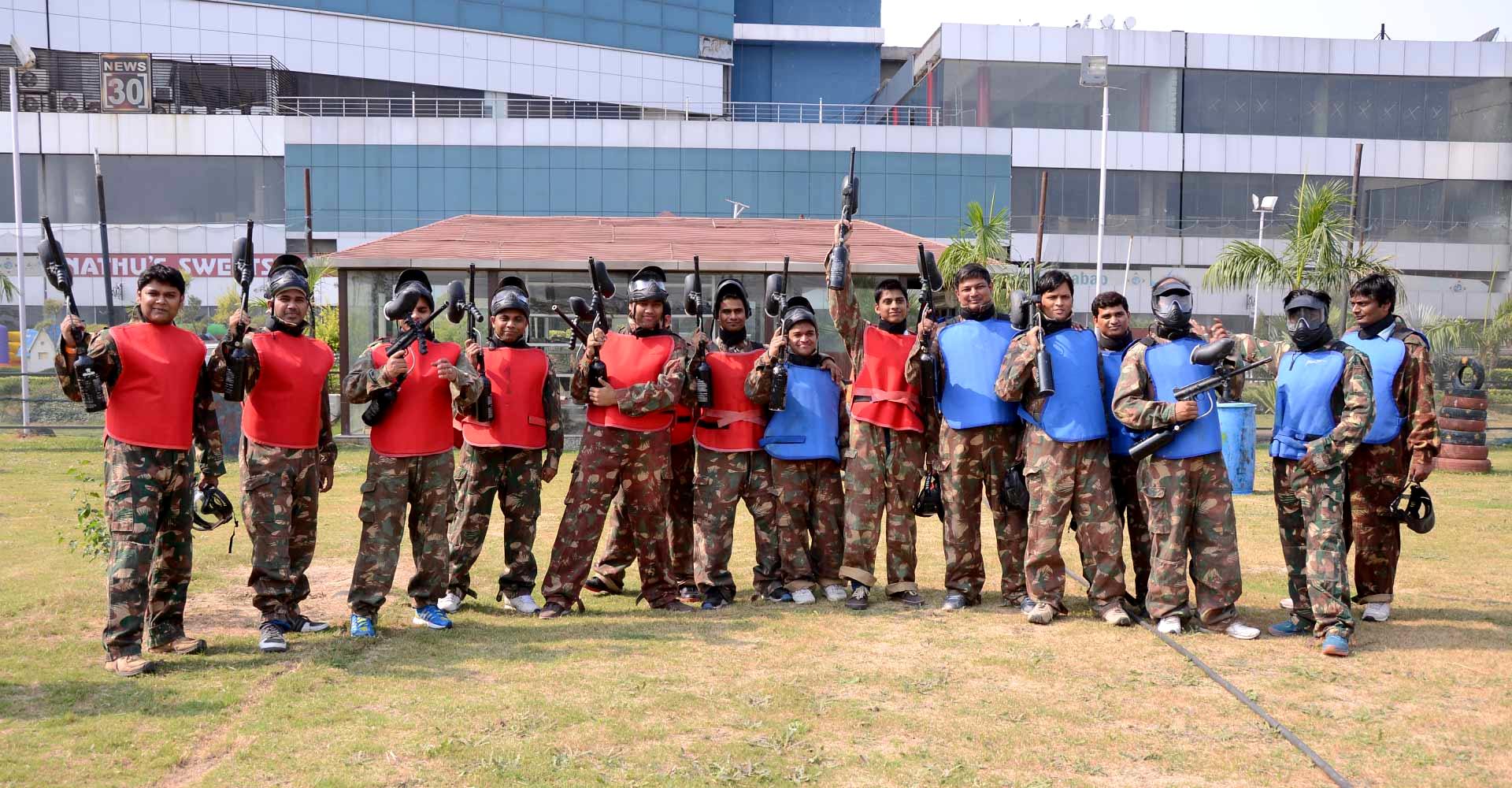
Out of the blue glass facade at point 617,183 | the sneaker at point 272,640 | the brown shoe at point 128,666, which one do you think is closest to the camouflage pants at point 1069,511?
the sneaker at point 272,640

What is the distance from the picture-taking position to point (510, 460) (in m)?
8.03

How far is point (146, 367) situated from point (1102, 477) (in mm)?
5762

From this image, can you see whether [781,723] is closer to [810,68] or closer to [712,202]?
[712,202]

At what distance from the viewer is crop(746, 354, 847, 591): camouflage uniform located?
816cm

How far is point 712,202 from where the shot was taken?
4428 centimetres

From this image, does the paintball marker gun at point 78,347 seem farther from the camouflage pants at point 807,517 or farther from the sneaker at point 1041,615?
the sneaker at point 1041,615

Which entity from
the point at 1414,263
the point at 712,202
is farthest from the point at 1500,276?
the point at 712,202

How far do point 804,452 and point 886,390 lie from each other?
71cm

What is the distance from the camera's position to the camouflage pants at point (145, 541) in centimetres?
640

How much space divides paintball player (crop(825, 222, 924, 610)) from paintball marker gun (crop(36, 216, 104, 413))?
175 inches

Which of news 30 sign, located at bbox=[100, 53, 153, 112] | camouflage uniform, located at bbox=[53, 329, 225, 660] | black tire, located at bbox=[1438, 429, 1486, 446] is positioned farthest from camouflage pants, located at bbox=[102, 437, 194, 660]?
news 30 sign, located at bbox=[100, 53, 153, 112]

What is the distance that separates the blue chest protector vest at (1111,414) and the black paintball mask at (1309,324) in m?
1.02

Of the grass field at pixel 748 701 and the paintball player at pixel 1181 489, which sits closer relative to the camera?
the grass field at pixel 748 701

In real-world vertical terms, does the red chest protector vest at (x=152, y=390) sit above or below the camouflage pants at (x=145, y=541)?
above
